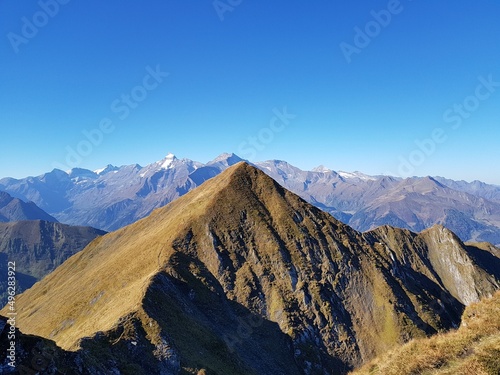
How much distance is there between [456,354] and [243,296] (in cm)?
9063

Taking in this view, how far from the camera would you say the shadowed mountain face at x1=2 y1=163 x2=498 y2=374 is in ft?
214

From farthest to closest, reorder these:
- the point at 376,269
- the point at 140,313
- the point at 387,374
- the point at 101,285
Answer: the point at 376,269 → the point at 101,285 → the point at 140,313 → the point at 387,374

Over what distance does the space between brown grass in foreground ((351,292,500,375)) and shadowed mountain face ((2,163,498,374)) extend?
4282cm

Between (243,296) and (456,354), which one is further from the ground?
(243,296)

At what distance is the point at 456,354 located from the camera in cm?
1892

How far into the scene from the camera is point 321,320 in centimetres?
10612

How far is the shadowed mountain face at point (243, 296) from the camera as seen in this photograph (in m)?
65.2

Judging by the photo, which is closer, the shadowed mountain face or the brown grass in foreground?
the brown grass in foreground

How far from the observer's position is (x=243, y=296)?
10506 centimetres

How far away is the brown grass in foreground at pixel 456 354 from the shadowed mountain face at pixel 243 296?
42.8m

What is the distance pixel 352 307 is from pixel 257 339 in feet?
131

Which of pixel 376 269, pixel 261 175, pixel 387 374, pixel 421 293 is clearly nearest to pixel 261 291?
pixel 376 269

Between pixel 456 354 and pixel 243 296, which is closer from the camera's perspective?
pixel 456 354

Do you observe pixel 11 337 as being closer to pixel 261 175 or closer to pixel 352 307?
pixel 352 307
